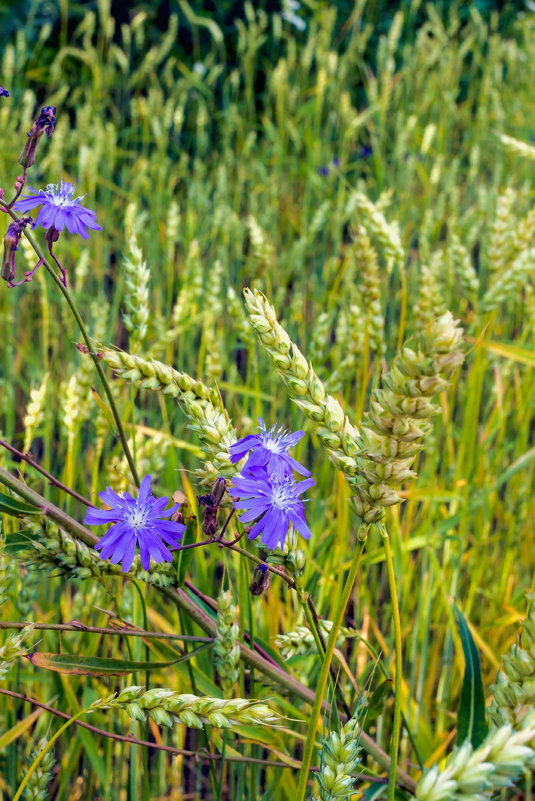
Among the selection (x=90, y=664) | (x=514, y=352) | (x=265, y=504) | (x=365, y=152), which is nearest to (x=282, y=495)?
(x=265, y=504)

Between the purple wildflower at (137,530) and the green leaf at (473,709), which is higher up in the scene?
the purple wildflower at (137,530)

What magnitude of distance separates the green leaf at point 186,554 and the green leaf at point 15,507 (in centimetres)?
13

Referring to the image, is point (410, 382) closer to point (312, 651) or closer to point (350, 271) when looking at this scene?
point (312, 651)

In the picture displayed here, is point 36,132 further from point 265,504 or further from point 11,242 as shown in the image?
point 265,504

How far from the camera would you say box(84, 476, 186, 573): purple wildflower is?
0.59 metres

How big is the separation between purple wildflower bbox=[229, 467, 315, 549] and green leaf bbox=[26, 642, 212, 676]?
0.15m

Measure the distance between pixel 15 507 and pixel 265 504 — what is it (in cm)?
21

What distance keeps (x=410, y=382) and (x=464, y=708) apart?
49 centimetres

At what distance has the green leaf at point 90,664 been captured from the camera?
0.61 m

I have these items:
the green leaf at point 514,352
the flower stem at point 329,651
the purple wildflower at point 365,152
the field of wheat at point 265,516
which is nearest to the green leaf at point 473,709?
the field of wheat at point 265,516

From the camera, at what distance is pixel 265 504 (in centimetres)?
58

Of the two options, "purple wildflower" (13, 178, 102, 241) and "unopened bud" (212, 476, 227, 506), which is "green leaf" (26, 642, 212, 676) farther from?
"purple wildflower" (13, 178, 102, 241)

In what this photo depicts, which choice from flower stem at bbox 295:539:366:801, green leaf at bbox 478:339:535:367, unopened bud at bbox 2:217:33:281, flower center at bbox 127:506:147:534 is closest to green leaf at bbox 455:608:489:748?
flower stem at bbox 295:539:366:801

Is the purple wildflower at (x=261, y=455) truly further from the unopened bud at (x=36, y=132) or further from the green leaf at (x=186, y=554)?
the unopened bud at (x=36, y=132)
